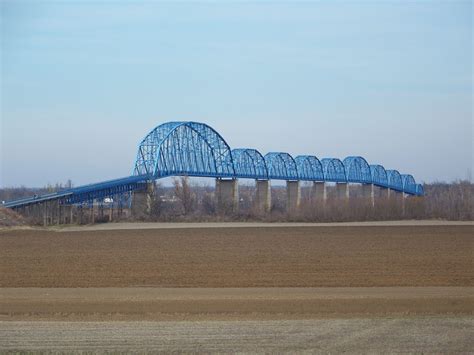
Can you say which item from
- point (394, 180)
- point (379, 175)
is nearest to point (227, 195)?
point (379, 175)

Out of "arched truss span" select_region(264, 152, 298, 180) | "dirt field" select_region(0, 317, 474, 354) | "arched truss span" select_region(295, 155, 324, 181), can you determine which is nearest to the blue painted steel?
"arched truss span" select_region(264, 152, 298, 180)

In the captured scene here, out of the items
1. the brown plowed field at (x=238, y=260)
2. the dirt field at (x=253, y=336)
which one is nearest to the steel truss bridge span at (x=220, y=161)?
the brown plowed field at (x=238, y=260)

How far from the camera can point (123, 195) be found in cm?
10644

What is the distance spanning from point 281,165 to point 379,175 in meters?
44.8

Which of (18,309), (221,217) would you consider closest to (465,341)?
(18,309)

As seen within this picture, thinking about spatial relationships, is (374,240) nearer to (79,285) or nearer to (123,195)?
(79,285)

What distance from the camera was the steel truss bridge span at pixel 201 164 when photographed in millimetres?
96562

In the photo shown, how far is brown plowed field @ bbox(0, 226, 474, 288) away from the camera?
38.0 m

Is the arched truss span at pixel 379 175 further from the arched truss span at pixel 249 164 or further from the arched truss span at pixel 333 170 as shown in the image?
the arched truss span at pixel 249 164

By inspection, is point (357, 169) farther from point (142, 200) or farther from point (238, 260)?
point (238, 260)

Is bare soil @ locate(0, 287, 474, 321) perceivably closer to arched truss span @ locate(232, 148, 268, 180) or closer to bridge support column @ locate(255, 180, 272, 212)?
bridge support column @ locate(255, 180, 272, 212)

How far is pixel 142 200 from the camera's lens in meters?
105

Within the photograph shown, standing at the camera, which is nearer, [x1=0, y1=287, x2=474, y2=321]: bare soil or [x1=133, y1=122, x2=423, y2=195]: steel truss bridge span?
[x1=0, y1=287, x2=474, y2=321]: bare soil

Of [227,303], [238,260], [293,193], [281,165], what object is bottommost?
[227,303]
